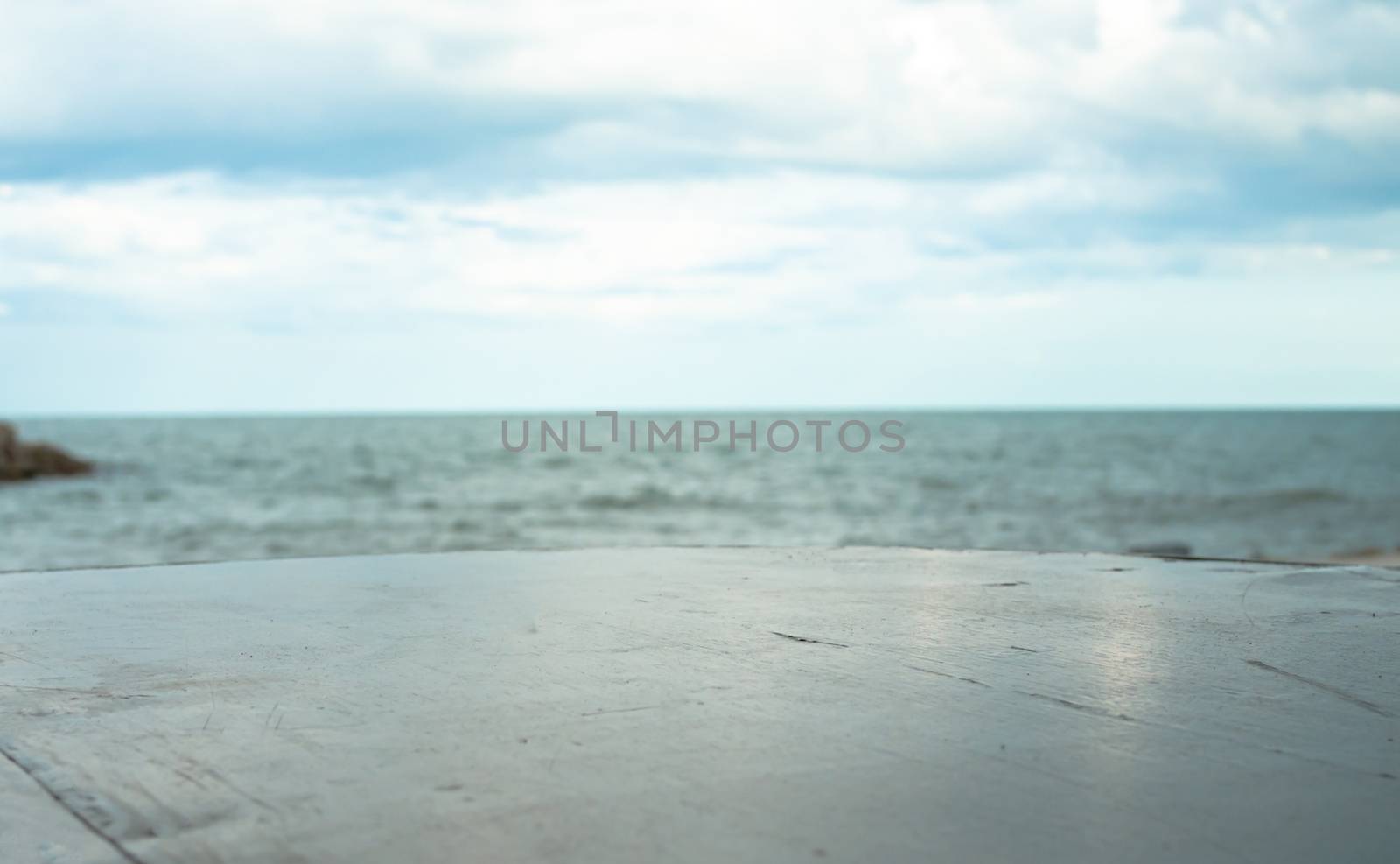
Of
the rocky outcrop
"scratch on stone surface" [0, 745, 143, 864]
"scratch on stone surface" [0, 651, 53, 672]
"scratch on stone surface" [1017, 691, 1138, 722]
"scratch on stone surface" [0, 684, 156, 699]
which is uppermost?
"scratch on stone surface" [1017, 691, 1138, 722]

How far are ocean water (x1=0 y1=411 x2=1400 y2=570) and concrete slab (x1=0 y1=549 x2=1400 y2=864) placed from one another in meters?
6.80

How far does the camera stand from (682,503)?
70.7 feet

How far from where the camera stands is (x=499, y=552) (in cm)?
441

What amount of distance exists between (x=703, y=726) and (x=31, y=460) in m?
27.5

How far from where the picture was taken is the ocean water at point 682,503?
650 inches

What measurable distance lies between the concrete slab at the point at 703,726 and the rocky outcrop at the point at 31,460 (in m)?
24.6

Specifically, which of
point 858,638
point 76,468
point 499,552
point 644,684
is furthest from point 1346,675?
point 76,468

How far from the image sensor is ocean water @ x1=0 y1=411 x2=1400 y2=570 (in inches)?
650

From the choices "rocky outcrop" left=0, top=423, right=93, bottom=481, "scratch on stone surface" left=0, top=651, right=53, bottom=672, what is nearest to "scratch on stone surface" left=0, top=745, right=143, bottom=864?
"scratch on stone surface" left=0, top=651, right=53, bottom=672

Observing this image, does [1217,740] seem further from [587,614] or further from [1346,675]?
[587,614]

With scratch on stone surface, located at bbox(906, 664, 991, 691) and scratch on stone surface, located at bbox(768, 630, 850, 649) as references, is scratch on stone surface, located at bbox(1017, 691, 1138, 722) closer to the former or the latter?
scratch on stone surface, located at bbox(906, 664, 991, 691)

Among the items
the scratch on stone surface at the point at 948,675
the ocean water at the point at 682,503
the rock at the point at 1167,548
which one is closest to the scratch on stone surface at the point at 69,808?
the scratch on stone surface at the point at 948,675

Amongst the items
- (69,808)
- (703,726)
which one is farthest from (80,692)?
(703,726)

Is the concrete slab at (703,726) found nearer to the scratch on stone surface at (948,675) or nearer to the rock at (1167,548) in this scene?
the scratch on stone surface at (948,675)
